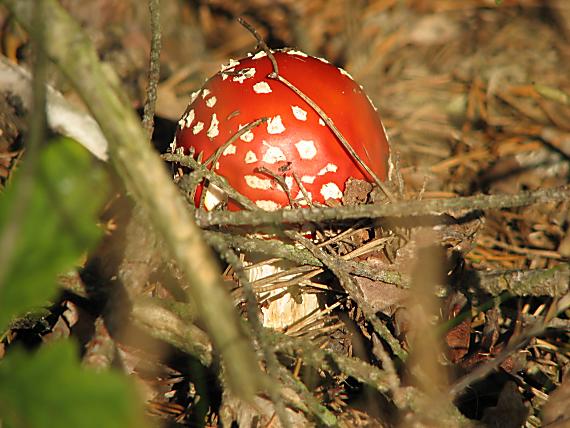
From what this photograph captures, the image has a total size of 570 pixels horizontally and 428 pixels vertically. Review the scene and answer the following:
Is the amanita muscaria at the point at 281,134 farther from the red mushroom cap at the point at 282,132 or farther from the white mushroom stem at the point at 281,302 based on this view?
the white mushroom stem at the point at 281,302

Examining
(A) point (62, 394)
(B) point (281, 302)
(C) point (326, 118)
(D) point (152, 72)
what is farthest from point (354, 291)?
(A) point (62, 394)

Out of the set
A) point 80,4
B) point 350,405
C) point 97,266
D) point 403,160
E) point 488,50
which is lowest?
point 350,405

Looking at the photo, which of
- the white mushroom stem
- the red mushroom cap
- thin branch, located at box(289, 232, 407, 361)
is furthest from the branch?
the white mushroom stem

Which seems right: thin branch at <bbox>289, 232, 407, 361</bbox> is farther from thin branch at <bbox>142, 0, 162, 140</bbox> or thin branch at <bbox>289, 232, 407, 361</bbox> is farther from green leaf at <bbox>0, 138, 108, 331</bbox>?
green leaf at <bbox>0, 138, 108, 331</bbox>

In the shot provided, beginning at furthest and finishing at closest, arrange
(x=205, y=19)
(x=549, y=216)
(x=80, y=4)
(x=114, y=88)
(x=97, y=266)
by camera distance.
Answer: (x=205, y=19) < (x=80, y=4) < (x=549, y=216) < (x=97, y=266) < (x=114, y=88)

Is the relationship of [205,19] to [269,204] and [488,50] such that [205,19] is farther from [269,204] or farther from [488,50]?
[269,204]

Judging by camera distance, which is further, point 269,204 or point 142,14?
point 142,14

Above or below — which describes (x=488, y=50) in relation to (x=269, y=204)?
above

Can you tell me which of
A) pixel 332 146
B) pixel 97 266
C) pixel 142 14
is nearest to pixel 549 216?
pixel 332 146
